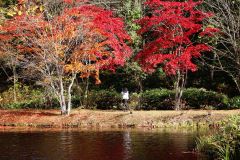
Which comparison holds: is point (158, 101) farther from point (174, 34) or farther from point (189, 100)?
point (174, 34)

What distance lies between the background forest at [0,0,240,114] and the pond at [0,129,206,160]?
19.5 ft

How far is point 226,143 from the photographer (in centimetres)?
1155

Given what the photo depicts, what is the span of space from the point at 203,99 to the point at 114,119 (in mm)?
6232

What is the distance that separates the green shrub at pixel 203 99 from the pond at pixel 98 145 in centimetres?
661

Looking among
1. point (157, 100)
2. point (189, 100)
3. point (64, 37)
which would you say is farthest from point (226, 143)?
point (157, 100)

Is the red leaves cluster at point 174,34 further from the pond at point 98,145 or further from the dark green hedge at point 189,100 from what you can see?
the pond at point 98,145

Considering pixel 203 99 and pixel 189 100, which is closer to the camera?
pixel 203 99

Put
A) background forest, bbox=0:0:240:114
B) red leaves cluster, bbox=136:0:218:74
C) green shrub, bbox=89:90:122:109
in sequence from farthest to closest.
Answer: green shrub, bbox=89:90:122:109 → background forest, bbox=0:0:240:114 → red leaves cluster, bbox=136:0:218:74

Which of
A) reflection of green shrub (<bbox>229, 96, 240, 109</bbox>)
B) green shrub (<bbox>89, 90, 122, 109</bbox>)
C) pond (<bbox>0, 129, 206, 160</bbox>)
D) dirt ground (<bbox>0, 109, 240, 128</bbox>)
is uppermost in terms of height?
green shrub (<bbox>89, 90, 122, 109</bbox>)

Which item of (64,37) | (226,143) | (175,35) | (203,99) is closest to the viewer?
(226,143)

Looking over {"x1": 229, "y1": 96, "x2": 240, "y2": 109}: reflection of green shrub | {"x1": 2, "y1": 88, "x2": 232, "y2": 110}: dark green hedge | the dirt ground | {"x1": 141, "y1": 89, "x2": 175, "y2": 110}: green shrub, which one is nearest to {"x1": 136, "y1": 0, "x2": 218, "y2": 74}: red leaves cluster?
{"x1": 2, "y1": 88, "x2": 232, "y2": 110}: dark green hedge

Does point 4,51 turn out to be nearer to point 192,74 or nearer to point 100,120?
point 100,120

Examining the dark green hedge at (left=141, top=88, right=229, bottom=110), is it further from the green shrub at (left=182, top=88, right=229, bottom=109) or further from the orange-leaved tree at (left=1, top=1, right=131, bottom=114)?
the orange-leaved tree at (left=1, top=1, right=131, bottom=114)

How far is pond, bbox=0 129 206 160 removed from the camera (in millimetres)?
13719
